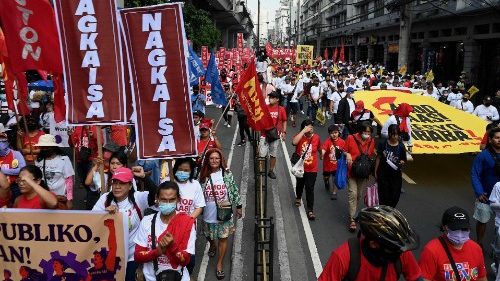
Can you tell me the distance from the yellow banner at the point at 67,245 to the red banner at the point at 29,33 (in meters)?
2.20

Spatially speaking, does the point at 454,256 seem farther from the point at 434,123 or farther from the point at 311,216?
the point at 434,123

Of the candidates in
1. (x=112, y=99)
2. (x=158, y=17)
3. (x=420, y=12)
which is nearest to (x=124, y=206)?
(x=112, y=99)

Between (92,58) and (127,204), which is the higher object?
(92,58)

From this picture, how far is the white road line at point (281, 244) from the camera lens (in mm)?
5805

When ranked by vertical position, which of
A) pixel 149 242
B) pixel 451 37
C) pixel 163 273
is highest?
pixel 451 37

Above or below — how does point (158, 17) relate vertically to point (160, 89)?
above

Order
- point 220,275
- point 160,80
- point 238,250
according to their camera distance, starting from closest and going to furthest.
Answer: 1. point 160,80
2. point 220,275
3. point 238,250

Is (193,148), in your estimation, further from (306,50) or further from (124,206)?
(306,50)

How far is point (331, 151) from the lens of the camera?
8461 millimetres

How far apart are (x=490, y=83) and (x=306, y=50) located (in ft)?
34.3

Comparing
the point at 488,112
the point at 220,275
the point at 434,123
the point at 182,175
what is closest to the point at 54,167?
the point at 182,175

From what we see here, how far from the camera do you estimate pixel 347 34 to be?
62.5 metres

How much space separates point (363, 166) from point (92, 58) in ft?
13.9

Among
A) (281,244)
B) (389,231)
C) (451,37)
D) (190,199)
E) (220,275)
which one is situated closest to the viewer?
(389,231)
